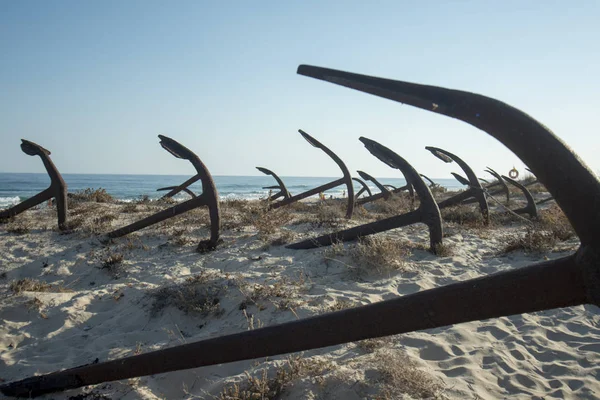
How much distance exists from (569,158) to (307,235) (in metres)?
4.75

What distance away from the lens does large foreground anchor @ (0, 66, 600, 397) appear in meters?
1.03

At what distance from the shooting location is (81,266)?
4.65m

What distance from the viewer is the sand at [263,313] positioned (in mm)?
2119

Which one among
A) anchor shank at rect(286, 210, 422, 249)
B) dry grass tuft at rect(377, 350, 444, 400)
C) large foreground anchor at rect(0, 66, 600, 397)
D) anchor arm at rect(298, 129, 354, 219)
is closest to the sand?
dry grass tuft at rect(377, 350, 444, 400)

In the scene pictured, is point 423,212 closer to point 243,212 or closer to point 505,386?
point 505,386

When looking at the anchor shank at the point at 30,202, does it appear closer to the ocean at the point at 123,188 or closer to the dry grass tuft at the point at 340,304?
the ocean at the point at 123,188

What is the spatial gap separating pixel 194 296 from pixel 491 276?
280 centimetres

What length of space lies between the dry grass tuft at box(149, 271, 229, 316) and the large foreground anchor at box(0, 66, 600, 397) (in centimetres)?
195

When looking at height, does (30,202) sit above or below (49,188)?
below

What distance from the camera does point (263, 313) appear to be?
3057mm

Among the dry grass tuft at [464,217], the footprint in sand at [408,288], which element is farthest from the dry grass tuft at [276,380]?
the dry grass tuft at [464,217]

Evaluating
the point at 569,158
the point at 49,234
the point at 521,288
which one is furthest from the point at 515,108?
the point at 49,234

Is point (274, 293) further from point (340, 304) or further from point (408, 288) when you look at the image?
point (408, 288)

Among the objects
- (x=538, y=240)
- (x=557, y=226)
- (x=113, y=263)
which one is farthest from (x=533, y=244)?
(x=113, y=263)
